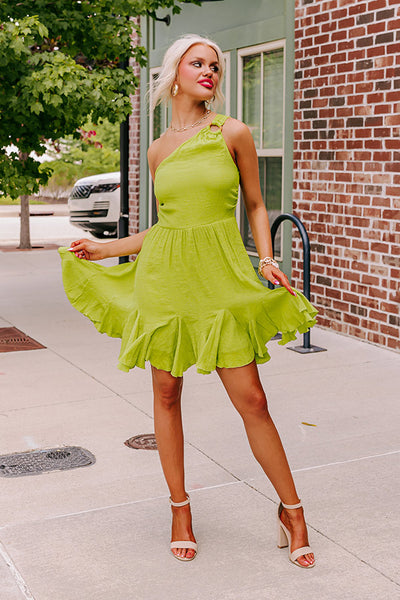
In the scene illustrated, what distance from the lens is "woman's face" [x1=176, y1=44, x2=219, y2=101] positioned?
11.4 ft

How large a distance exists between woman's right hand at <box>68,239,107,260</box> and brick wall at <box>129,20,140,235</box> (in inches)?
359

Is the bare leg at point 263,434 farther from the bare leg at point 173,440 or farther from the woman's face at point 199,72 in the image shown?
the woman's face at point 199,72

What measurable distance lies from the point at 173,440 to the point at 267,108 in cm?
656

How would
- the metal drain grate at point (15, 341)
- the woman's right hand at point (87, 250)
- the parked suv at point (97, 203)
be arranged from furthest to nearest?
1. the parked suv at point (97, 203)
2. the metal drain grate at point (15, 341)
3. the woman's right hand at point (87, 250)

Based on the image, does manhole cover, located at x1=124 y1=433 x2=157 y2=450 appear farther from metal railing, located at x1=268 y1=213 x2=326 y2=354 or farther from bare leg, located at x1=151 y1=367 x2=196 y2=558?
metal railing, located at x1=268 y1=213 x2=326 y2=354

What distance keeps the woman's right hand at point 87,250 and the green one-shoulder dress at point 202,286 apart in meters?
0.30

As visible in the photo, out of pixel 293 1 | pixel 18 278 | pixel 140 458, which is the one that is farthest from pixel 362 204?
pixel 18 278

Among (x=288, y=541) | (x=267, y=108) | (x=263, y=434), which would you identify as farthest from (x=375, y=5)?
(x=288, y=541)

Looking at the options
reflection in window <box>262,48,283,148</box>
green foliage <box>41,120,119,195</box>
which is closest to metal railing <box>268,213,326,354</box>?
reflection in window <box>262,48,283,148</box>

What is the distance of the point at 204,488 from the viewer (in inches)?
173

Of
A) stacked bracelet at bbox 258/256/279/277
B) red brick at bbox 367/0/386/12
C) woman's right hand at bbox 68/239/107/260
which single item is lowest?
stacked bracelet at bbox 258/256/279/277

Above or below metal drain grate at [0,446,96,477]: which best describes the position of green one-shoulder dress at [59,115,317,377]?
above

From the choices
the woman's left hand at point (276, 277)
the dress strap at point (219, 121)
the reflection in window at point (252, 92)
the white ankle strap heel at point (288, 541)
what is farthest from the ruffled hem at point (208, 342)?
the reflection in window at point (252, 92)

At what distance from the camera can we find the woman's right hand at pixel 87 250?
379 cm
